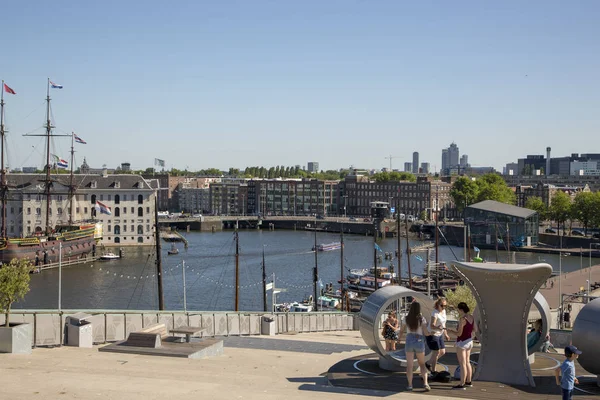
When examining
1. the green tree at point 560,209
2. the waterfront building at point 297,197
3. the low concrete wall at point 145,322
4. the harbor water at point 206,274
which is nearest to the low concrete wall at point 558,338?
the low concrete wall at point 145,322

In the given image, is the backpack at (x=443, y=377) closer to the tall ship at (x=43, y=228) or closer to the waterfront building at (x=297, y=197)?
the tall ship at (x=43, y=228)

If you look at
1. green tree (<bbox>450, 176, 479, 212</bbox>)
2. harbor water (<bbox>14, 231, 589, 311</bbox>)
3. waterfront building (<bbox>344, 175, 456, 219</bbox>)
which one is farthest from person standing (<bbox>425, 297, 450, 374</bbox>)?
waterfront building (<bbox>344, 175, 456, 219</bbox>)

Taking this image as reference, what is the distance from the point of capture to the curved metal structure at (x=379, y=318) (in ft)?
42.0

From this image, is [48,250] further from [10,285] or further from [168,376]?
[168,376]

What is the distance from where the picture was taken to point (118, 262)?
7469cm

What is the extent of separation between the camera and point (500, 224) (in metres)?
90.4

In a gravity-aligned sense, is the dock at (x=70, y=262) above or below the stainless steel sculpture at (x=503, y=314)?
below

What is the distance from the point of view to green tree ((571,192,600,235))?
104 m

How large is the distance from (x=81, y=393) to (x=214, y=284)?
156 feet

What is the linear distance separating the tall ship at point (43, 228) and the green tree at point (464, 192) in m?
61.9

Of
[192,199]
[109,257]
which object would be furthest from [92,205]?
[192,199]

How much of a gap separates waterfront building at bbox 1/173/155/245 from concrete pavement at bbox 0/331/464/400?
75380 mm

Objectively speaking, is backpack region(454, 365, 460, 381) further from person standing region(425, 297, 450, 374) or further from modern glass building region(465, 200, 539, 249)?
modern glass building region(465, 200, 539, 249)

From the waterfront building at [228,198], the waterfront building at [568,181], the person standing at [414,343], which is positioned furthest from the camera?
the waterfront building at [568,181]
